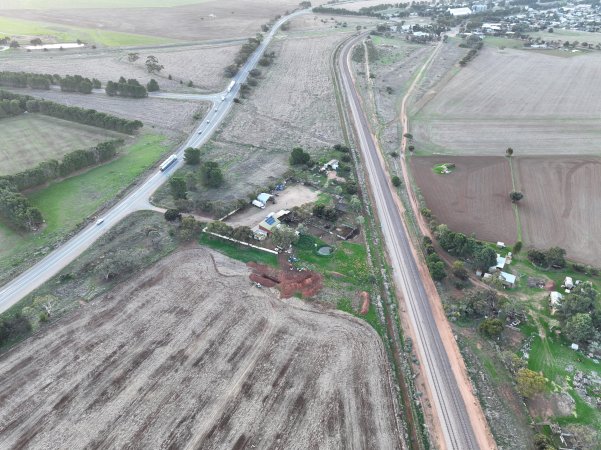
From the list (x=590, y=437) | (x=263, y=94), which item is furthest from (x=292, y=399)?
(x=263, y=94)

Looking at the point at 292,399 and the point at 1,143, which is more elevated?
the point at 1,143

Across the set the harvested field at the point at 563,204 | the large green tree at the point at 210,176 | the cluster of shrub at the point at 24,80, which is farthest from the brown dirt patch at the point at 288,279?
the cluster of shrub at the point at 24,80

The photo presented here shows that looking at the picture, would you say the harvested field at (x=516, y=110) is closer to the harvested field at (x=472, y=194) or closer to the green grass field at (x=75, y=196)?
the harvested field at (x=472, y=194)

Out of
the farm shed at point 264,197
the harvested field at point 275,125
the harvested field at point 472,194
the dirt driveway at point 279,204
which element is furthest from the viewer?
the harvested field at point 275,125

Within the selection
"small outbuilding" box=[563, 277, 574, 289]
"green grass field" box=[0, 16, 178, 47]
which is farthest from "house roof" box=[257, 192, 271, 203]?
"green grass field" box=[0, 16, 178, 47]

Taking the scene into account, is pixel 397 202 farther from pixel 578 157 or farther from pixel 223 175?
pixel 578 157

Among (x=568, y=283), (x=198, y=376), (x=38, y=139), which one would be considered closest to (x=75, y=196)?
(x=38, y=139)

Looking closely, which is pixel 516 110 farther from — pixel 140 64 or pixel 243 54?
pixel 140 64

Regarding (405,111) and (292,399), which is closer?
(292,399)
